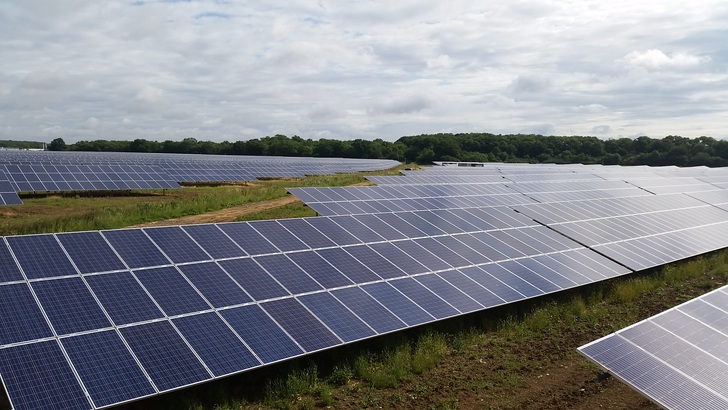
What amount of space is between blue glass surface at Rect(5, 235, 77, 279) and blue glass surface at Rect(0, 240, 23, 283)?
0.12m

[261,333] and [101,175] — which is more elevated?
[101,175]

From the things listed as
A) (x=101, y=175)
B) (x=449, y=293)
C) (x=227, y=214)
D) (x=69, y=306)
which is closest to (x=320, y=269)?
(x=449, y=293)

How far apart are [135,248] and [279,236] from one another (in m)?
4.07

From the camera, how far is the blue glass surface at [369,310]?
1160 centimetres

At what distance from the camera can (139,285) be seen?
10453 millimetres

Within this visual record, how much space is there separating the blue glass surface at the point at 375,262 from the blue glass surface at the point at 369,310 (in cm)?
142

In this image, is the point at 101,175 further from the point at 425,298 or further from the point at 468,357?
the point at 468,357

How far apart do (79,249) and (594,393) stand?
11.8m

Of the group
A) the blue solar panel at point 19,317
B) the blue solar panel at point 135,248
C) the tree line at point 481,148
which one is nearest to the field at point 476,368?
the blue solar panel at point 19,317

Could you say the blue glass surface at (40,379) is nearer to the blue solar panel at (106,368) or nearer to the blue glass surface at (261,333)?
the blue solar panel at (106,368)

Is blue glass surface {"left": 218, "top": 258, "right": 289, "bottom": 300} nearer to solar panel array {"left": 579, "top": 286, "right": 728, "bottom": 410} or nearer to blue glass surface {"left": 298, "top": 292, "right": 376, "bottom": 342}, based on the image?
blue glass surface {"left": 298, "top": 292, "right": 376, "bottom": 342}

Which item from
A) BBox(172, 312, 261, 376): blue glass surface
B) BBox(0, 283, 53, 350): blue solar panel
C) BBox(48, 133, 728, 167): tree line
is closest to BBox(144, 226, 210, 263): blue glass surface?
BBox(172, 312, 261, 376): blue glass surface

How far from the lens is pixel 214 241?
13.3 meters

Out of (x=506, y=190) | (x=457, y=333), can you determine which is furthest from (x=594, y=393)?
(x=506, y=190)
